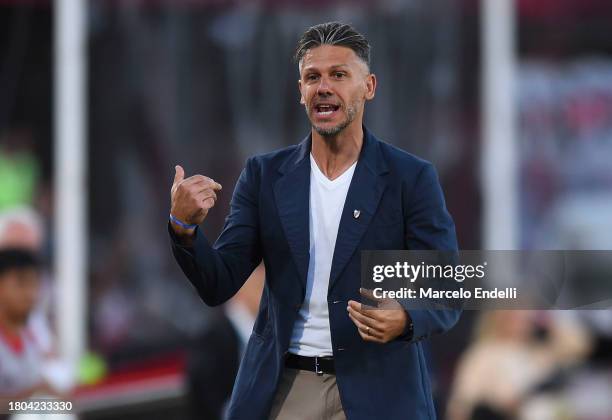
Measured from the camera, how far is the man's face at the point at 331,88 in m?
3.50

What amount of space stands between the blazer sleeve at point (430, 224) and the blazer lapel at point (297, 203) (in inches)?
11.7

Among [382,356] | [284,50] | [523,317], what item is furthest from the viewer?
[284,50]

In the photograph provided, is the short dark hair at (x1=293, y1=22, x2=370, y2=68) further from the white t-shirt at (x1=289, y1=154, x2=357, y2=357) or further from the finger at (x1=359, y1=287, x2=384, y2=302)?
the finger at (x1=359, y1=287, x2=384, y2=302)

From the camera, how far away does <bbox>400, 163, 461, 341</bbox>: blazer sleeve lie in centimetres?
336

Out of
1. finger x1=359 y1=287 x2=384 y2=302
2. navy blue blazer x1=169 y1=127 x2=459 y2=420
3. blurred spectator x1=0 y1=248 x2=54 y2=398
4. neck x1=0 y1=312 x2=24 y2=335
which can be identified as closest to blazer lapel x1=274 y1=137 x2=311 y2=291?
navy blue blazer x1=169 y1=127 x2=459 y2=420

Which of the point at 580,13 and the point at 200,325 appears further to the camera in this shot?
the point at 580,13

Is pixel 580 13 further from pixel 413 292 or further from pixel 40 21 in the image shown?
pixel 413 292

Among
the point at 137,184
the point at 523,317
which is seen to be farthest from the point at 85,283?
the point at 523,317

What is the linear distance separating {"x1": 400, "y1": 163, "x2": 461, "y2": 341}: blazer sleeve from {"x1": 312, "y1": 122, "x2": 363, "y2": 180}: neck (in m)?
0.23

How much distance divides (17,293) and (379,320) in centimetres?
303

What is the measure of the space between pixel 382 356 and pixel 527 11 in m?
5.06

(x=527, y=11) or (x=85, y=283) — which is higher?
(x=527, y=11)

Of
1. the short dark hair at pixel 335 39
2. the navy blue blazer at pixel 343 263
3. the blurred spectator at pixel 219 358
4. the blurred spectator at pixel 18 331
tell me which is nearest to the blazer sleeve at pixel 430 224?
the navy blue blazer at pixel 343 263

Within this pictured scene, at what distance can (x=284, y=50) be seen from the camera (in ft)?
25.8
